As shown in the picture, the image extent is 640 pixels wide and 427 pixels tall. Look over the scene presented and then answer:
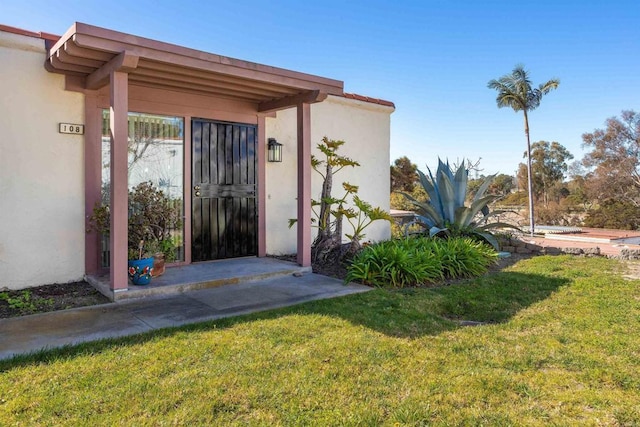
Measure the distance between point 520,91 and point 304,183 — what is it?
18.3m

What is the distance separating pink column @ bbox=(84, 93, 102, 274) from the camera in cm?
512

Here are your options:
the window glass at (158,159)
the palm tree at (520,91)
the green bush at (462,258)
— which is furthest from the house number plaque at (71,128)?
the palm tree at (520,91)

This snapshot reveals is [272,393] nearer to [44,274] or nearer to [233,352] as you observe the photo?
[233,352]

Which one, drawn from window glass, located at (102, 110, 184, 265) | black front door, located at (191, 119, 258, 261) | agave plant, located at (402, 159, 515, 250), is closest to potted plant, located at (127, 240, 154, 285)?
window glass, located at (102, 110, 184, 265)

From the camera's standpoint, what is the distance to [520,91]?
20.3 meters

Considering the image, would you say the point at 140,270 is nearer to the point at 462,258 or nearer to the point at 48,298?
the point at 48,298

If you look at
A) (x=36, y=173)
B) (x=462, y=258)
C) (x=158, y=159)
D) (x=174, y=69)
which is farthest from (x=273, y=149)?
(x=462, y=258)

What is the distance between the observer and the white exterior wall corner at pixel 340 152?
22.9 ft

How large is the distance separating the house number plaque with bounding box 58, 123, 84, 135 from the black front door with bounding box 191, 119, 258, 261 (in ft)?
4.60

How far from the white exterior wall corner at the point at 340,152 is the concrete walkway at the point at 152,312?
1.85 metres

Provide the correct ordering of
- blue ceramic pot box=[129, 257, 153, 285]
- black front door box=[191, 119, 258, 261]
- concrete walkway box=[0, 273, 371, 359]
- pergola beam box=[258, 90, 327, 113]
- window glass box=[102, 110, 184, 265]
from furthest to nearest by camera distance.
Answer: black front door box=[191, 119, 258, 261] → pergola beam box=[258, 90, 327, 113] → window glass box=[102, 110, 184, 265] → blue ceramic pot box=[129, 257, 153, 285] → concrete walkway box=[0, 273, 371, 359]

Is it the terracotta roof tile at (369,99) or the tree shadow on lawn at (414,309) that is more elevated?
the terracotta roof tile at (369,99)

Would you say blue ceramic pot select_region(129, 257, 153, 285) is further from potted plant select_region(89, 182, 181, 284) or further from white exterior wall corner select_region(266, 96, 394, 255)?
white exterior wall corner select_region(266, 96, 394, 255)

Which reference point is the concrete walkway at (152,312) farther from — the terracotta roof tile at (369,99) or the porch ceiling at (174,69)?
the terracotta roof tile at (369,99)
